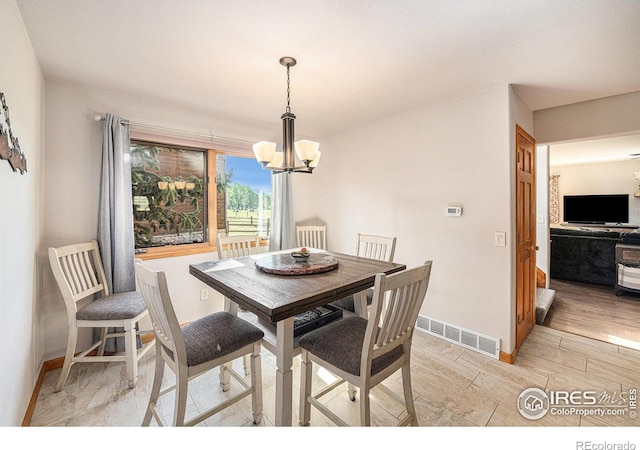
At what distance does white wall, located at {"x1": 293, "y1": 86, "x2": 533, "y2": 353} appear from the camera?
93.4 inches

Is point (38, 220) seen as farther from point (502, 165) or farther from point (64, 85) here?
point (502, 165)

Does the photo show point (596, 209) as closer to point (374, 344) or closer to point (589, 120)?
point (589, 120)

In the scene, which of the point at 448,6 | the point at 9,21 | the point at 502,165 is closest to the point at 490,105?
the point at 502,165

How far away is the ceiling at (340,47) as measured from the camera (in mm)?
1450

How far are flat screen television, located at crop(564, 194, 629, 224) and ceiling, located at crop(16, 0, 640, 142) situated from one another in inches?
211

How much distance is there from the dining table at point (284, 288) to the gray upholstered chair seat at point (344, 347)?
158 millimetres

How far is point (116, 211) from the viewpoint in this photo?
2.41 meters

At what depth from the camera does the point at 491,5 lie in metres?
1.42

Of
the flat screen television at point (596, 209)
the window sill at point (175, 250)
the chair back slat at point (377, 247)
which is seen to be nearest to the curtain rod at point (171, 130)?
the window sill at point (175, 250)

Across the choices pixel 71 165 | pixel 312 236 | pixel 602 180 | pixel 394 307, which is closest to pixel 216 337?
pixel 394 307

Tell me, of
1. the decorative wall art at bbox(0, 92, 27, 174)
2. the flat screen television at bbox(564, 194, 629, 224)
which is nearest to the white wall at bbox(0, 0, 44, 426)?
the decorative wall art at bbox(0, 92, 27, 174)

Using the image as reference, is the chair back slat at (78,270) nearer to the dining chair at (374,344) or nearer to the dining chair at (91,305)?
the dining chair at (91,305)
